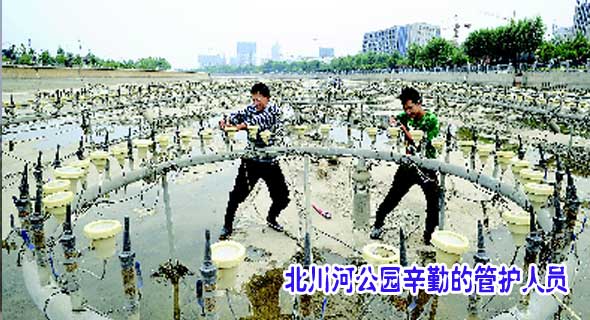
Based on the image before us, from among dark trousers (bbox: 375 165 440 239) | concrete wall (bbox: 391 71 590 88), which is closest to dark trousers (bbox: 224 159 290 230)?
dark trousers (bbox: 375 165 440 239)

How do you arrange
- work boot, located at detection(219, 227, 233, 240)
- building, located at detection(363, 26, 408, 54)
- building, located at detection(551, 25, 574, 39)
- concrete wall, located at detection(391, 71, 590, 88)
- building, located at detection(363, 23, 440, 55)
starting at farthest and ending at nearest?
building, located at detection(363, 26, 408, 54) → building, located at detection(363, 23, 440, 55) → building, located at detection(551, 25, 574, 39) → concrete wall, located at detection(391, 71, 590, 88) → work boot, located at detection(219, 227, 233, 240)

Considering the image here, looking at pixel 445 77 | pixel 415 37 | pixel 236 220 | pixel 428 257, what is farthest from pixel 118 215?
pixel 415 37

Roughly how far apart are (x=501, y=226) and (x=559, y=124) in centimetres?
1472

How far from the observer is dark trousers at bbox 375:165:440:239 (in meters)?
5.55

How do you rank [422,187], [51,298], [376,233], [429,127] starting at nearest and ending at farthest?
[51,298] < [422,187] < [429,127] < [376,233]

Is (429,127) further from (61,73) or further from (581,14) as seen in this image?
(581,14)

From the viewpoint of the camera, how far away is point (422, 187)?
18.5ft

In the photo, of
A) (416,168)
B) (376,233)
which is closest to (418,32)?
(376,233)

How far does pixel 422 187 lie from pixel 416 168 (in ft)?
1.19

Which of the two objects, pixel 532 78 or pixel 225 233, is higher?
pixel 532 78

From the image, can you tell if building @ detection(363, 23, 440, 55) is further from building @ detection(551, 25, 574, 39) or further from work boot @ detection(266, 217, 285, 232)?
work boot @ detection(266, 217, 285, 232)

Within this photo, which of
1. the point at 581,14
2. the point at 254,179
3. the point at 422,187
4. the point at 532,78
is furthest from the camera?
the point at 581,14

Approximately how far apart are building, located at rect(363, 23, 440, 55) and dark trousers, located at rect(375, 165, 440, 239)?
15989 cm

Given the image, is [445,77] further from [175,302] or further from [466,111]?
[175,302]
